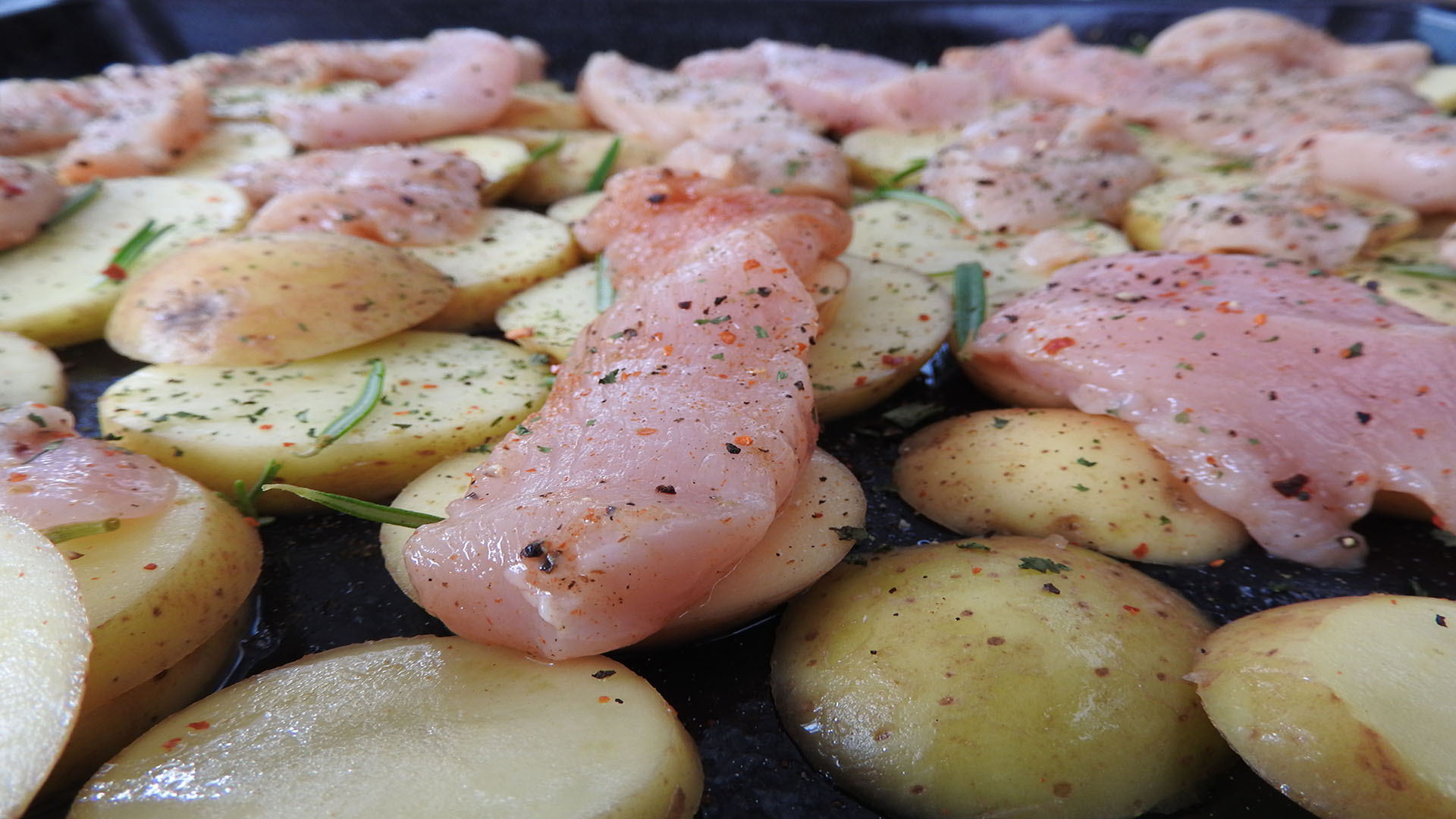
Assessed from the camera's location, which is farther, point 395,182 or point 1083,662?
point 395,182

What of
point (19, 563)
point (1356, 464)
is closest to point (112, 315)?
point (19, 563)

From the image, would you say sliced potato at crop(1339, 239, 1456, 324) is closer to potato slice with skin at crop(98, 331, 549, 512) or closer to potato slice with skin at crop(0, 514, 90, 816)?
potato slice with skin at crop(98, 331, 549, 512)

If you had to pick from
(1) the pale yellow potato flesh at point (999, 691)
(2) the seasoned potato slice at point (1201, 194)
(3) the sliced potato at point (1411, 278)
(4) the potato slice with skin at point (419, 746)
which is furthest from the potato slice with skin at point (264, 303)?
(3) the sliced potato at point (1411, 278)

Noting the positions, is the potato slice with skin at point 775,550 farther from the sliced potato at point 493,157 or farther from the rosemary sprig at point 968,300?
the sliced potato at point 493,157

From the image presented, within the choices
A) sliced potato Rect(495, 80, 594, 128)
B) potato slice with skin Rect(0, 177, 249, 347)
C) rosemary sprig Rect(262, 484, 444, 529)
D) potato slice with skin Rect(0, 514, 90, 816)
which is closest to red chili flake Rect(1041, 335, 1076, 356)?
rosemary sprig Rect(262, 484, 444, 529)

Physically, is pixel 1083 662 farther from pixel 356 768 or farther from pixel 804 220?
pixel 804 220

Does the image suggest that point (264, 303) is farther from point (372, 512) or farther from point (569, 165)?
point (569, 165)
